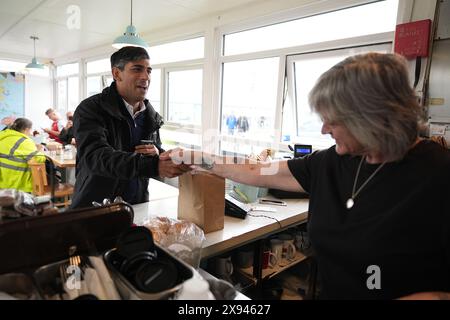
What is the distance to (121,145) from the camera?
5.69 ft

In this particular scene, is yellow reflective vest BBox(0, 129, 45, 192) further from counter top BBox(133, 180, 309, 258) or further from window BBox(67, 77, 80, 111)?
window BBox(67, 77, 80, 111)

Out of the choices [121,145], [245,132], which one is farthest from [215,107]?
[121,145]

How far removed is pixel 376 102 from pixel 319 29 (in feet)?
8.90

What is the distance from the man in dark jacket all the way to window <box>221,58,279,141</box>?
2126 millimetres

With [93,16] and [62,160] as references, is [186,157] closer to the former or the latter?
[62,160]

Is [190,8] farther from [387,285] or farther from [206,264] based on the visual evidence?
[387,285]

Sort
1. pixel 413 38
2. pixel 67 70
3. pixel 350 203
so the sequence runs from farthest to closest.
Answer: pixel 67 70 < pixel 413 38 < pixel 350 203

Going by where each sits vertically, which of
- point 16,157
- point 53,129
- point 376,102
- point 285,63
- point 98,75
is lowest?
point 16,157

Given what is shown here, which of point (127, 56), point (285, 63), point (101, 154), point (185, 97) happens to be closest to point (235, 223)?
point (101, 154)

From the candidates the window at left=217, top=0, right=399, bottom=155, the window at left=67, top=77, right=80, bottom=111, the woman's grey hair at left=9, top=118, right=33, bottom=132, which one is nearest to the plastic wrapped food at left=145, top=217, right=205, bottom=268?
the window at left=217, top=0, right=399, bottom=155

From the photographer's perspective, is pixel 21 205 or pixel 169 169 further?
pixel 169 169

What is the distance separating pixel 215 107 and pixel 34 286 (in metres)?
3.67

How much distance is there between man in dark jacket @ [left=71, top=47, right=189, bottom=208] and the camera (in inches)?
55.8

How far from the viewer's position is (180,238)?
1.14 metres
